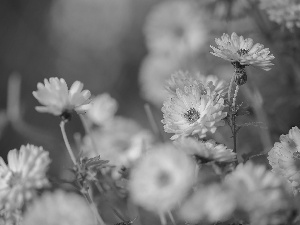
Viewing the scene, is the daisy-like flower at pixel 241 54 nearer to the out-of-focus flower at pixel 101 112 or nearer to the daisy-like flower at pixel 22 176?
the daisy-like flower at pixel 22 176

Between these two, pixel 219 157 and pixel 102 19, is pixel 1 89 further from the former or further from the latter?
pixel 219 157

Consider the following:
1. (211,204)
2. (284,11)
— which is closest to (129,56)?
(284,11)

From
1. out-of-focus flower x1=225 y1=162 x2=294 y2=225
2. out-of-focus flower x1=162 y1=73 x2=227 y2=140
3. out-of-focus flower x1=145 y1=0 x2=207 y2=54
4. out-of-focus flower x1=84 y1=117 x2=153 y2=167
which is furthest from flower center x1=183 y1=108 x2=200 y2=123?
out-of-focus flower x1=145 y1=0 x2=207 y2=54

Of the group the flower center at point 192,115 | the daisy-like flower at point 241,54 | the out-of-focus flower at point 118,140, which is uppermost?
the out-of-focus flower at point 118,140

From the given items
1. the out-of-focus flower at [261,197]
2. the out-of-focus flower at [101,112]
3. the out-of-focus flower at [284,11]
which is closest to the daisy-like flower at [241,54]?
the out-of-focus flower at [261,197]

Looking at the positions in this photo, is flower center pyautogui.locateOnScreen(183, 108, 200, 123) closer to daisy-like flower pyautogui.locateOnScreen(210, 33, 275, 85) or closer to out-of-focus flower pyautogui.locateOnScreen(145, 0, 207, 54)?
daisy-like flower pyautogui.locateOnScreen(210, 33, 275, 85)
